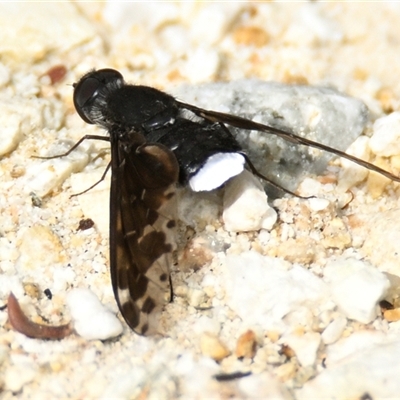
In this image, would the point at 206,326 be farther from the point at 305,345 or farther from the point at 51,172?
the point at 51,172

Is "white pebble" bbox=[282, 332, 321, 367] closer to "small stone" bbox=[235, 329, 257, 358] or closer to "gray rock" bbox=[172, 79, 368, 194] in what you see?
"small stone" bbox=[235, 329, 257, 358]

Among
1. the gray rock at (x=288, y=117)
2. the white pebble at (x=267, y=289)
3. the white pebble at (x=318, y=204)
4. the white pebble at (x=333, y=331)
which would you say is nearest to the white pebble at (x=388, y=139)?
the gray rock at (x=288, y=117)

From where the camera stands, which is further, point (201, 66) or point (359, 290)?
point (201, 66)

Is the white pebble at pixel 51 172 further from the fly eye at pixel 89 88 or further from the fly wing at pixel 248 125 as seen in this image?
the fly wing at pixel 248 125

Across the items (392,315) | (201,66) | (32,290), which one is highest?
(201,66)

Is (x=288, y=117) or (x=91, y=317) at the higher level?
(x=288, y=117)

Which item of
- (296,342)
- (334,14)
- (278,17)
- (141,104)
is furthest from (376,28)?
(296,342)

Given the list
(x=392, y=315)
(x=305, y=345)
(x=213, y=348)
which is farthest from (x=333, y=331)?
(x=213, y=348)

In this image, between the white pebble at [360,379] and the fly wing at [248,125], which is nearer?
the white pebble at [360,379]
